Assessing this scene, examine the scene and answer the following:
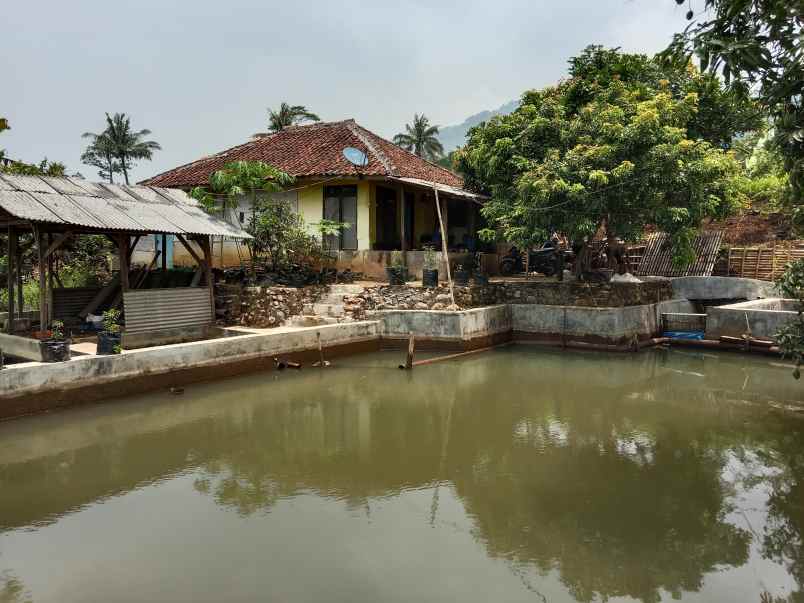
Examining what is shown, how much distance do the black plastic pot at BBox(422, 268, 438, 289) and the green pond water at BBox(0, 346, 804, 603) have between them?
442 centimetres

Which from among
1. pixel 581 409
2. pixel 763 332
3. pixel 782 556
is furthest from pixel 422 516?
pixel 763 332

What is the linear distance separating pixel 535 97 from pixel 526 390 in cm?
Result: 1022

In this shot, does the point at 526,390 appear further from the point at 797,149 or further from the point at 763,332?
the point at 763,332

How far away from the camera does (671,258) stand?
18578 millimetres

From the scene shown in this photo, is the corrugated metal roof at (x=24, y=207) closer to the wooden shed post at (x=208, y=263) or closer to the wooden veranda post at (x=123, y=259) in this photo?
the wooden veranda post at (x=123, y=259)

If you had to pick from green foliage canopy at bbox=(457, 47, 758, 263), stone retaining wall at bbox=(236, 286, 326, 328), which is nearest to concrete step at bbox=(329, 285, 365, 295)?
stone retaining wall at bbox=(236, 286, 326, 328)

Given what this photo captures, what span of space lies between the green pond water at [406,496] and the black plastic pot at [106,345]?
0.98 m

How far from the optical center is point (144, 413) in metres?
9.26

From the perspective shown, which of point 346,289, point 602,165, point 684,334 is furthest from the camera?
point 684,334

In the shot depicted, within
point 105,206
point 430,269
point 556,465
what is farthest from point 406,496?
point 430,269

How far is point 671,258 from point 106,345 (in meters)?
16.9

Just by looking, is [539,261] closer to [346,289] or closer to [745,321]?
[745,321]

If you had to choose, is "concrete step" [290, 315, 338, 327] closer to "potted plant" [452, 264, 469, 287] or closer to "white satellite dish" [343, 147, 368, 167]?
"potted plant" [452, 264, 469, 287]

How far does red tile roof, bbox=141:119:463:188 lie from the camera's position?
17031 mm
